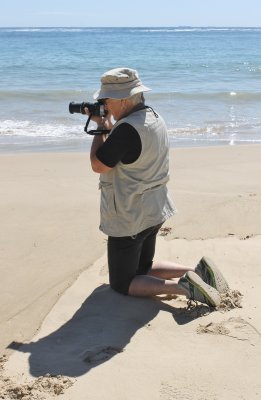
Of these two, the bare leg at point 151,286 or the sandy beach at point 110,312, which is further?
the bare leg at point 151,286

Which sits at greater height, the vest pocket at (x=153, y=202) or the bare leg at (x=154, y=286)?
the vest pocket at (x=153, y=202)

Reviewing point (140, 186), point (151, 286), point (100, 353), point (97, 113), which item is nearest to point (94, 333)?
point (100, 353)

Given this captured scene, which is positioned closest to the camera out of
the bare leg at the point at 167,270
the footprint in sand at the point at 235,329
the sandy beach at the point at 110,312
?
the sandy beach at the point at 110,312

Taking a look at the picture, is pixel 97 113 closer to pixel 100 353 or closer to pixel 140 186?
pixel 140 186

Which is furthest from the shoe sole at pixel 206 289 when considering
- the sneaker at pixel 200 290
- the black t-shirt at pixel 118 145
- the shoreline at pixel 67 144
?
the shoreline at pixel 67 144

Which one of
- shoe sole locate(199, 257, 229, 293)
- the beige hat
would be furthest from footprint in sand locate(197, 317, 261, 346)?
the beige hat

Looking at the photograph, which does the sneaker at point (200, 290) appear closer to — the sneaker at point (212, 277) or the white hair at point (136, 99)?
the sneaker at point (212, 277)

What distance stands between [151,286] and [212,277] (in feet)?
1.23

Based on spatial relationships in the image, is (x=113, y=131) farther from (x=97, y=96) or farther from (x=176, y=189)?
(x=176, y=189)

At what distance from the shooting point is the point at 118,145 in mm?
3510

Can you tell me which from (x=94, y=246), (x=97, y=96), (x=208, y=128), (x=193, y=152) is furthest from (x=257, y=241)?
(x=208, y=128)

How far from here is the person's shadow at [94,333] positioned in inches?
124

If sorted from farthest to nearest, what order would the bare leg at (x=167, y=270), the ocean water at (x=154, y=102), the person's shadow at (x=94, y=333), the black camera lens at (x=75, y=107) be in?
the ocean water at (x=154, y=102) < the bare leg at (x=167, y=270) < the black camera lens at (x=75, y=107) < the person's shadow at (x=94, y=333)

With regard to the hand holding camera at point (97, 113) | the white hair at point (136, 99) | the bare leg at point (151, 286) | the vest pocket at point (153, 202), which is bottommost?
the bare leg at point (151, 286)
